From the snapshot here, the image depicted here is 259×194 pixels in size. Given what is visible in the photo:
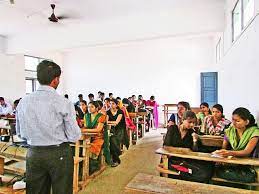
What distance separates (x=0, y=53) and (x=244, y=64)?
23.9 ft

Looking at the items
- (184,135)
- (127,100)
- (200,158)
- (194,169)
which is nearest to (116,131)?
(184,135)

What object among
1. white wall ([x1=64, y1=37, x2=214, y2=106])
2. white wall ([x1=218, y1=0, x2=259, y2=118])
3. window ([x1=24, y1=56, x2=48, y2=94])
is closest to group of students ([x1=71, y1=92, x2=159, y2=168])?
white wall ([x1=218, y1=0, x2=259, y2=118])

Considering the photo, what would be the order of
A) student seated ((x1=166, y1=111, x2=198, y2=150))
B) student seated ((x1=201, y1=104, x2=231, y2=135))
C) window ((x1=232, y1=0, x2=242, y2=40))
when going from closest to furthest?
student seated ((x1=166, y1=111, x2=198, y2=150)) < student seated ((x1=201, y1=104, x2=231, y2=135)) < window ((x1=232, y1=0, x2=242, y2=40))

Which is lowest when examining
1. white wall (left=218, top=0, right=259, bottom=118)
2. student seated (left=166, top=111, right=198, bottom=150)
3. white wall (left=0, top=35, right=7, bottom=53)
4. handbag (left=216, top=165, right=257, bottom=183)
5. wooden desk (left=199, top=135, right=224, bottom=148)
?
handbag (left=216, top=165, right=257, bottom=183)

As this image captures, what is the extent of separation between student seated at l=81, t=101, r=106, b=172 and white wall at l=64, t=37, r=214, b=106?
18.3ft

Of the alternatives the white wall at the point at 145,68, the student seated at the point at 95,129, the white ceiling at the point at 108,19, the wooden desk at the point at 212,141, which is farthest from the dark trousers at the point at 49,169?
the white wall at the point at 145,68

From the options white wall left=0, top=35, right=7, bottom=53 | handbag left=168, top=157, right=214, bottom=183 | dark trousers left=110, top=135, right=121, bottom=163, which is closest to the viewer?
handbag left=168, top=157, right=214, bottom=183

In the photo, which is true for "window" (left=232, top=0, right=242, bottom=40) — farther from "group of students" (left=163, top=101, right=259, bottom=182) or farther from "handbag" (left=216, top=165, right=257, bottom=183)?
"handbag" (left=216, top=165, right=257, bottom=183)

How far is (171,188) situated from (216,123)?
1.88 meters

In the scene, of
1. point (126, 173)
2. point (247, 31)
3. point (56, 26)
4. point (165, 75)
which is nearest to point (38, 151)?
point (126, 173)

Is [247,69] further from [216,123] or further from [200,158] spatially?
[200,158]

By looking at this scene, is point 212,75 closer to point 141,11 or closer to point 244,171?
point 141,11

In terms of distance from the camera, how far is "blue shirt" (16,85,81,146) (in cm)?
148

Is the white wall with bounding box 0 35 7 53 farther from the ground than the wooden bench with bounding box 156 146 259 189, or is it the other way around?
the white wall with bounding box 0 35 7 53
